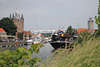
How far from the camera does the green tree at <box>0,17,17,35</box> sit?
6894 centimetres

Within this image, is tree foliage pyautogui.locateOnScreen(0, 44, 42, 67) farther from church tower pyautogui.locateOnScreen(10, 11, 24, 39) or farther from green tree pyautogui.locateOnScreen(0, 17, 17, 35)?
church tower pyautogui.locateOnScreen(10, 11, 24, 39)

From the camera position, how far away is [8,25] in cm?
6956

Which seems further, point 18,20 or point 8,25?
point 18,20

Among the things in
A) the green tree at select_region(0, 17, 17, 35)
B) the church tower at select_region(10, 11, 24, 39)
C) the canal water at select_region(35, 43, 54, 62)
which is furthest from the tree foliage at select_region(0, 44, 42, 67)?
the church tower at select_region(10, 11, 24, 39)

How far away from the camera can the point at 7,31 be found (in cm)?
7075

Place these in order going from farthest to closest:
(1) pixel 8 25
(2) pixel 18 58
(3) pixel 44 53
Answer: (1) pixel 8 25
(3) pixel 44 53
(2) pixel 18 58

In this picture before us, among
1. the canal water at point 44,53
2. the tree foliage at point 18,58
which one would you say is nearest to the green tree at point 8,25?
the canal water at point 44,53

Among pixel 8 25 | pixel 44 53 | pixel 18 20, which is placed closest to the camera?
pixel 44 53

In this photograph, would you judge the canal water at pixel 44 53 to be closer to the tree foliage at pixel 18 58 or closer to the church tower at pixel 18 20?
the tree foliage at pixel 18 58

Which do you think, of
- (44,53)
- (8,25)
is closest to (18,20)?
(8,25)

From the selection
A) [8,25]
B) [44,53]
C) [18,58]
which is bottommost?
[44,53]

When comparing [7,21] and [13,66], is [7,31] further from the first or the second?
[13,66]

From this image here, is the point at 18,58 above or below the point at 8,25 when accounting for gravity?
below

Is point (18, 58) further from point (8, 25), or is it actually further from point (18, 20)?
point (18, 20)
